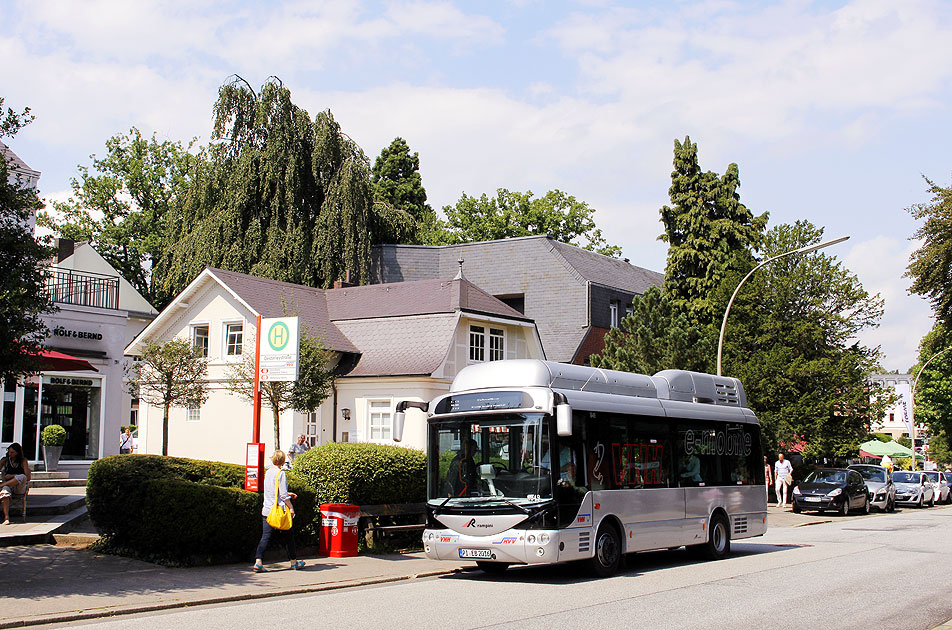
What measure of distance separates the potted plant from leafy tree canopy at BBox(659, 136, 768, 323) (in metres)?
26.7

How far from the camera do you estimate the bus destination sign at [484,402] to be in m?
13.6

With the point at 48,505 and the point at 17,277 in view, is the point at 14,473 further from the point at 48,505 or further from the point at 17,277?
the point at 17,277

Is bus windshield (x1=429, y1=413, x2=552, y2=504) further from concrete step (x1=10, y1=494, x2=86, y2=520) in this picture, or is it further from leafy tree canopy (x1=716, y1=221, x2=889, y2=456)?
leafy tree canopy (x1=716, y1=221, x2=889, y2=456)

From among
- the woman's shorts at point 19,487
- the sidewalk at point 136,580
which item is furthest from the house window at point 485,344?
Answer: the woman's shorts at point 19,487

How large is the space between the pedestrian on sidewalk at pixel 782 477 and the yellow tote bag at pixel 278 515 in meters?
23.0

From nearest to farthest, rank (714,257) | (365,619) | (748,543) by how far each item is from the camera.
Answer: (365,619), (748,543), (714,257)

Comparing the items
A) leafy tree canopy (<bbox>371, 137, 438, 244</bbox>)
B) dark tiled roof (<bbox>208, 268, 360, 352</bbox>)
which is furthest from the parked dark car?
leafy tree canopy (<bbox>371, 137, 438, 244</bbox>)

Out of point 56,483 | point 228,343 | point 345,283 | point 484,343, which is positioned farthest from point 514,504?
point 345,283

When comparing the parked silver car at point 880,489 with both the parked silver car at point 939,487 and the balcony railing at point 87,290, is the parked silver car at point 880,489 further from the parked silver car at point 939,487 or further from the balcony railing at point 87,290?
the balcony railing at point 87,290

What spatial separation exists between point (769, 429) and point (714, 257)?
38.2 feet

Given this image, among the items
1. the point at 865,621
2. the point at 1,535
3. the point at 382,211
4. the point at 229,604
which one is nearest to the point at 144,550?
the point at 1,535

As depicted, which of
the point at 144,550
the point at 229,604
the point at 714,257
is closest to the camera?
the point at 229,604

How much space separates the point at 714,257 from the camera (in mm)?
43469

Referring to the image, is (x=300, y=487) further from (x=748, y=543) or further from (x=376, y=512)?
(x=748, y=543)
